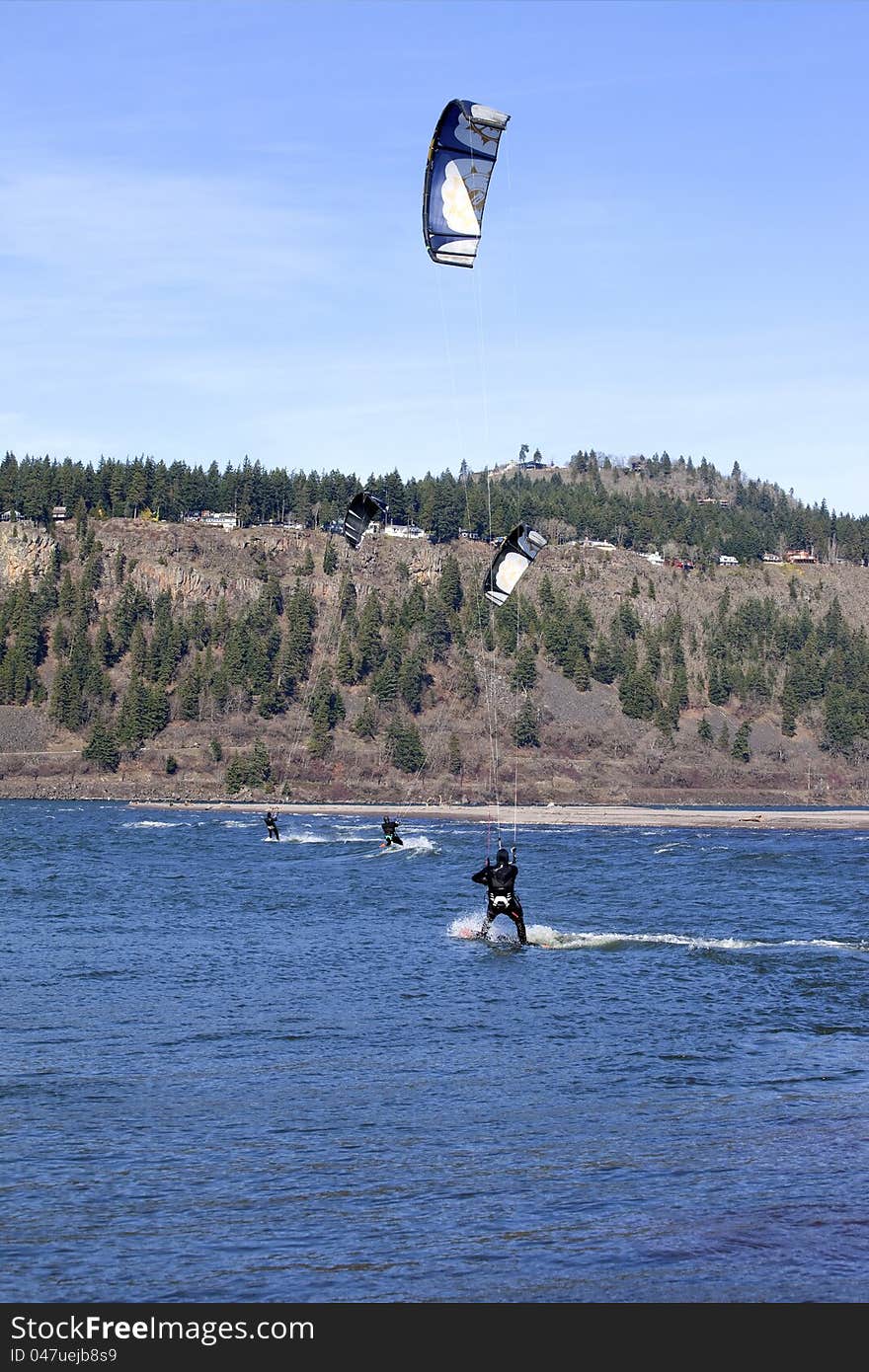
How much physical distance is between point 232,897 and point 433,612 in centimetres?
11699

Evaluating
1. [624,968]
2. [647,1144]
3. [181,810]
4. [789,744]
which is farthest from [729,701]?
[647,1144]

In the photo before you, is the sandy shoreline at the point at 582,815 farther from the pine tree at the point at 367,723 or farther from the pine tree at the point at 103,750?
the pine tree at the point at 367,723

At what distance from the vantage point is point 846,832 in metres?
95.2

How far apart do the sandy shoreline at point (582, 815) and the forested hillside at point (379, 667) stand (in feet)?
36.4

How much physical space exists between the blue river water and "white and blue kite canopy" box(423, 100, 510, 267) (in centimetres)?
1282

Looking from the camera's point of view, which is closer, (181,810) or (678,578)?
(181,810)

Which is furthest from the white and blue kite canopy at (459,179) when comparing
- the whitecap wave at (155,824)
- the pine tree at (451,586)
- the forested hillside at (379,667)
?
the pine tree at (451,586)

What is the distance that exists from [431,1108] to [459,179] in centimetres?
1523

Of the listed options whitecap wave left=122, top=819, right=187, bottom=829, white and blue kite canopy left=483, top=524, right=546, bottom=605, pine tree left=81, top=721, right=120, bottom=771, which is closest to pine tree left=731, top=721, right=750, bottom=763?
pine tree left=81, top=721, right=120, bottom=771

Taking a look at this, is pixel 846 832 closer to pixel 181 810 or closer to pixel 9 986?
pixel 181 810

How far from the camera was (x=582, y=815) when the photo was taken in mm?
115500

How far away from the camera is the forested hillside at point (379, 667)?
5531 inches

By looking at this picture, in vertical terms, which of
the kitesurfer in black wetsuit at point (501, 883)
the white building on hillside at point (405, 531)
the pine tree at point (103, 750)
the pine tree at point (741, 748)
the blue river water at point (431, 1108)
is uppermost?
the white building on hillside at point (405, 531)

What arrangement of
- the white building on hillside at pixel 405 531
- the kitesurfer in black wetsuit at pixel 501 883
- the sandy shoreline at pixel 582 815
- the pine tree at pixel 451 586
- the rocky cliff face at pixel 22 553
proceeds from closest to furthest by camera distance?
the kitesurfer in black wetsuit at pixel 501 883 < the sandy shoreline at pixel 582 815 < the pine tree at pixel 451 586 < the rocky cliff face at pixel 22 553 < the white building on hillside at pixel 405 531
